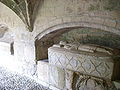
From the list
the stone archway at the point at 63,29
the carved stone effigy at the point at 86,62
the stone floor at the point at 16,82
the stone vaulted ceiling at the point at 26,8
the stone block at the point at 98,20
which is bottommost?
the stone floor at the point at 16,82

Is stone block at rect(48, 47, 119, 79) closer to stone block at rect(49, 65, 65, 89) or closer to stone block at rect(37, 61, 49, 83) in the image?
stone block at rect(49, 65, 65, 89)

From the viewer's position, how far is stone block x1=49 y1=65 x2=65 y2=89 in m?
3.81

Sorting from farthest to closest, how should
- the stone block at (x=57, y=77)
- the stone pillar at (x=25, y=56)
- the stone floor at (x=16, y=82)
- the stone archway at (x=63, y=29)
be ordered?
1. the stone pillar at (x=25, y=56)
2. the stone floor at (x=16, y=82)
3. the stone block at (x=57, y=77)
4. the stone archway at (x=63, y=29)

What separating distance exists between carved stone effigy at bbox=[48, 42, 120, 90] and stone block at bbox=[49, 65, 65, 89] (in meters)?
0.12

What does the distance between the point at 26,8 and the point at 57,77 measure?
1910 millimetres

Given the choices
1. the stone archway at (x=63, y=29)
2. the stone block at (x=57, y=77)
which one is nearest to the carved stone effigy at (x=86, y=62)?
the stone block at (x=57, y=77)

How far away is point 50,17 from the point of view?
13.2ft

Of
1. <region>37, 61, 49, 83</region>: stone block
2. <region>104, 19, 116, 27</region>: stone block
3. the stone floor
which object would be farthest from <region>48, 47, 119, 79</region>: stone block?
the stone floor

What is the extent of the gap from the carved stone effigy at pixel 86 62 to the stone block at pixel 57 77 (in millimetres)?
117

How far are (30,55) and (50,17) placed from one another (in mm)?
1374

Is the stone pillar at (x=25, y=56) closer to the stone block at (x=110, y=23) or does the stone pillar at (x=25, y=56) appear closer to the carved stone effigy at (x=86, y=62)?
the carved stone effigy at (x=86, y=62)

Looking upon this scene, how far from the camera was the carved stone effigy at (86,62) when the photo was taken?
3.05 m

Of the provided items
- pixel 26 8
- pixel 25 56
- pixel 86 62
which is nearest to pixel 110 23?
pixel 86 62

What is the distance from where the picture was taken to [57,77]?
390 cm
